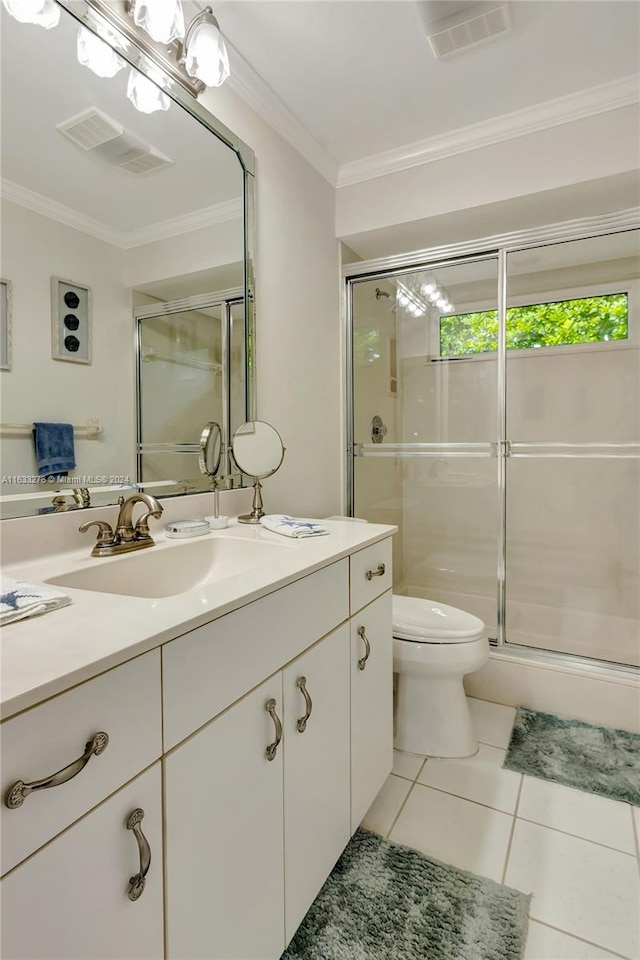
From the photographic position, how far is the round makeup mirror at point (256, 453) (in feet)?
5.33

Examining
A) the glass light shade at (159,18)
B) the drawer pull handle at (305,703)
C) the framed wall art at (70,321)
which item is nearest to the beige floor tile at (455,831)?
the drawer pull handle at (305,703)

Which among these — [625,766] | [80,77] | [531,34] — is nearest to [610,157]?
[531,34]

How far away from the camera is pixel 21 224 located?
1040 millimetres

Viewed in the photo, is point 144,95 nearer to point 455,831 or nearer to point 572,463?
point 455,831

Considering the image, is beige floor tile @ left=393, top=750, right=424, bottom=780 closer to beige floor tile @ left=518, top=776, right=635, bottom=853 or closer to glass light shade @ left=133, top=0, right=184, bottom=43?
beige floor tile @ left=518, top=776, right=635, bottom=853

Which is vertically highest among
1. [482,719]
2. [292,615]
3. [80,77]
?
[80,77]

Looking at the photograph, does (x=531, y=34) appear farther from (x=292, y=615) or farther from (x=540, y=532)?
(x=540, y=532)

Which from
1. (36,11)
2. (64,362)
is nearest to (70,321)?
(64,362)

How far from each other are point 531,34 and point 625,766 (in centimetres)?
248

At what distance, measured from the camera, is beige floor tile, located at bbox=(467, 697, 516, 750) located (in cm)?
188

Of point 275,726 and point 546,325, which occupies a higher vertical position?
point 546,325

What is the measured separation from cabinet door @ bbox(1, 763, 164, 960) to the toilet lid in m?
1.22

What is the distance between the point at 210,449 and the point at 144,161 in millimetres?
834

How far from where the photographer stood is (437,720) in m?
1.78
